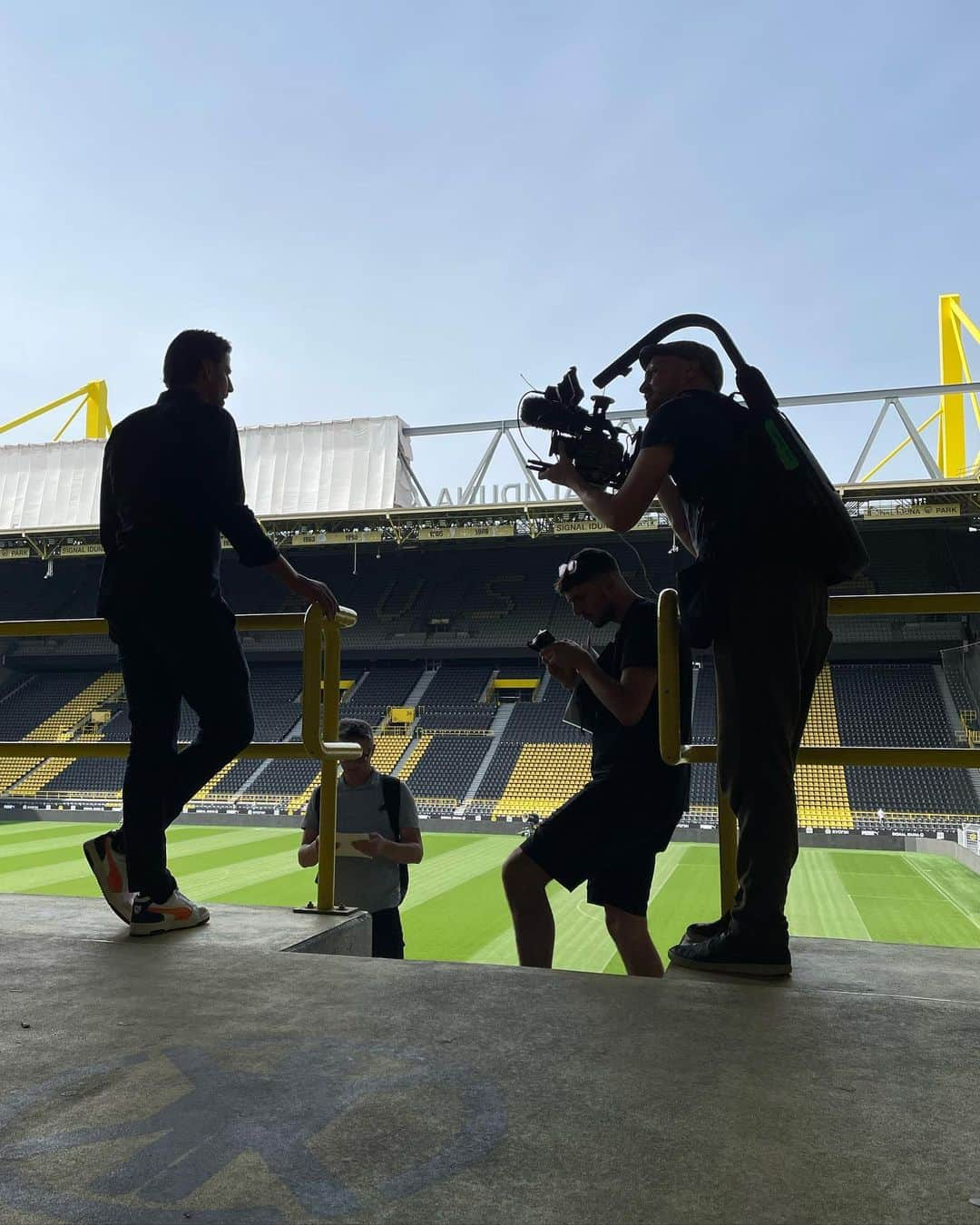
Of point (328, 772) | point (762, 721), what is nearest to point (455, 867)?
point (328, 772)

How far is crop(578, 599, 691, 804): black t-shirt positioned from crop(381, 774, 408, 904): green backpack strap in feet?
5.76

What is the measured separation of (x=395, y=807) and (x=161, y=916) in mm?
1933

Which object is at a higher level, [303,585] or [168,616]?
[303,585]

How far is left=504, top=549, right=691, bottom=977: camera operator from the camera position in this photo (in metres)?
2.43

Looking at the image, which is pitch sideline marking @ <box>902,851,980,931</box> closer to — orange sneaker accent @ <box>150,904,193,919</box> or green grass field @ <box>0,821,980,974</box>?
green grass field @ <box>0,821,980,974</box>

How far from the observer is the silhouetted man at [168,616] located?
94.1 inches

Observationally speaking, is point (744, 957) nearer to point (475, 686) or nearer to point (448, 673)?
point (475, 686)

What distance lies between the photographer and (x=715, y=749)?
2209mm

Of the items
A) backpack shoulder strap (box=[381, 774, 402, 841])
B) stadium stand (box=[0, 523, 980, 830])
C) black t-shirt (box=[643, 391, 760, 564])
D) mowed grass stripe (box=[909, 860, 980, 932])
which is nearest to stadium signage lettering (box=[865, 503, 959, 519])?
stadium stand (box=[0, 523, 980, 830])

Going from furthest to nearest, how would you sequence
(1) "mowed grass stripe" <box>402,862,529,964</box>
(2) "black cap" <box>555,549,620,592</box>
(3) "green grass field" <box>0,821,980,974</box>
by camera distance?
1. (3) "green grass field" <box>0,821,980,974</box>
2. (1) "mowed grass stripe" <box>402,862,529,964</box>
3. (2) "black cap" <box>555,549,620,592</box>

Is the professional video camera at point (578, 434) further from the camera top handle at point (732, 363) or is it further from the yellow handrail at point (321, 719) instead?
the yellow handrail at point (321, 719)

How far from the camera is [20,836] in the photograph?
19234 millimetres

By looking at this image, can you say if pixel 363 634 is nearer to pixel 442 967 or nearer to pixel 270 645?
pixel 270 645

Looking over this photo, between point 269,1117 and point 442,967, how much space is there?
837 millimetres
